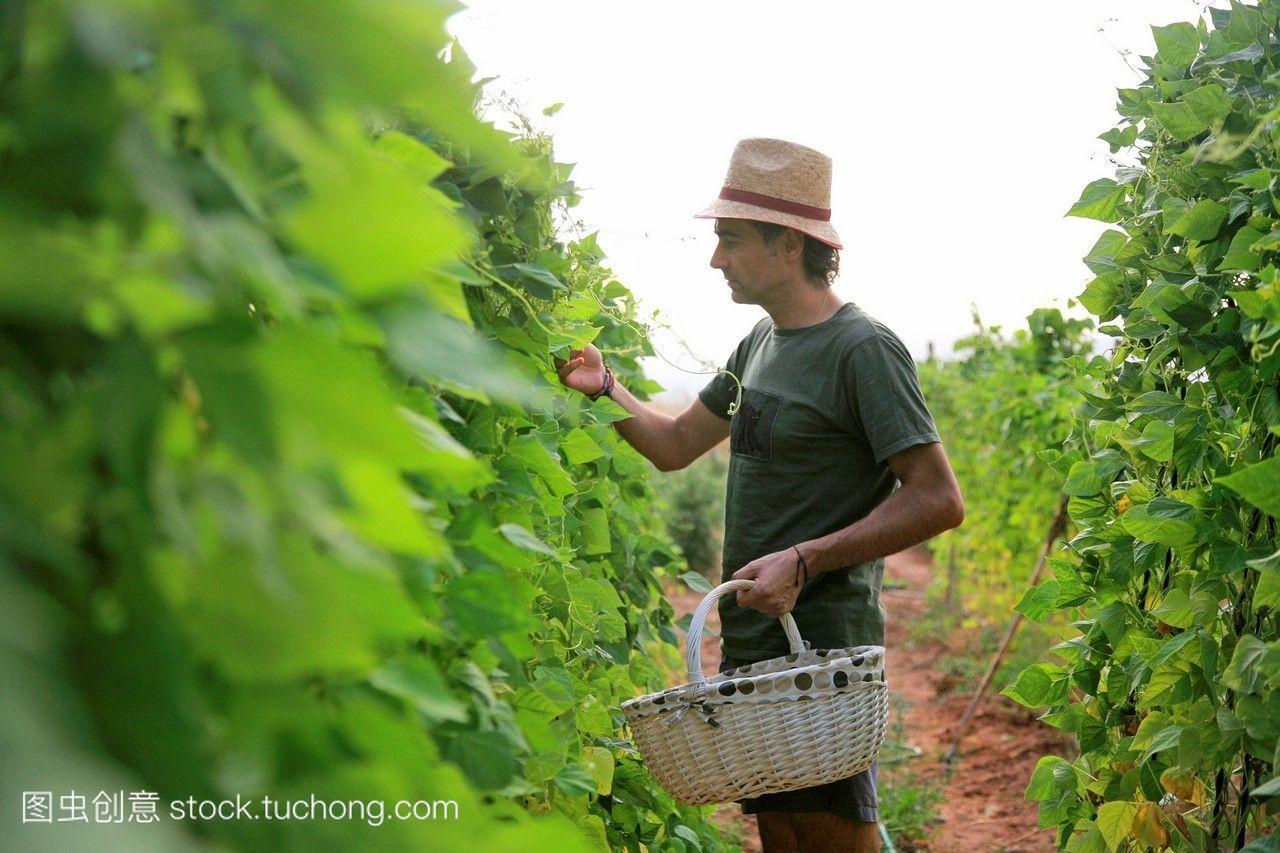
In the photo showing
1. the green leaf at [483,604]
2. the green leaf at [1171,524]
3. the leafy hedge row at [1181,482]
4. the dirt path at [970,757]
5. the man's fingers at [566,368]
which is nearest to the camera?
the green leaf at [483,604]

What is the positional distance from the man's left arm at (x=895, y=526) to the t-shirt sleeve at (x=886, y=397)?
0.14 ft

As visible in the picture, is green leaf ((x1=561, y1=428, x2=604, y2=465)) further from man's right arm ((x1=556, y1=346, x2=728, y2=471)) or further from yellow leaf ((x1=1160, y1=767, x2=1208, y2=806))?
yellow leaf ((x1=1160, y1=767, x2=1208, y2=806))

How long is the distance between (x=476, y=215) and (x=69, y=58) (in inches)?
41.5

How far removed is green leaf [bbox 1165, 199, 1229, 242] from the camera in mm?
1758

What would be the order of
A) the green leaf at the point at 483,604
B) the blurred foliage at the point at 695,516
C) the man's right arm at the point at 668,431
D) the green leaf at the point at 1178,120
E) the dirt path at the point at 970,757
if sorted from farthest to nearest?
1. the blurred foliage at the point at 695,516
2. the dirt path at the point at 970,757
3. the man's right arm at the point at 668,431
4. the green leaf at the point at 1178,120
5. the green leaf at the point at 483,604

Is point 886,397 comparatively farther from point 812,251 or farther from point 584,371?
point 584,371

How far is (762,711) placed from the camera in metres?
2.12

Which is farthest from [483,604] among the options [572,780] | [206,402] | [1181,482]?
[1181,482]

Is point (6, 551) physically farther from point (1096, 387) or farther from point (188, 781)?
point (1096, 387)

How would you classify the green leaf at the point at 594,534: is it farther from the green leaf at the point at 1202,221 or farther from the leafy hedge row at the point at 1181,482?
the green leaf at the point at 1202,221

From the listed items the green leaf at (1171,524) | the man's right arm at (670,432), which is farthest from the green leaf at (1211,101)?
the man's right arm at (670,432)

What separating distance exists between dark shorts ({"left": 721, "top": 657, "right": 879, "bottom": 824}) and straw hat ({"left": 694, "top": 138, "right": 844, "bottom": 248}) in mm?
1443

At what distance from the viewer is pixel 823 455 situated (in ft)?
9.00

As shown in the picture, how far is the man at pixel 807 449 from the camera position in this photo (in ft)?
8.36
